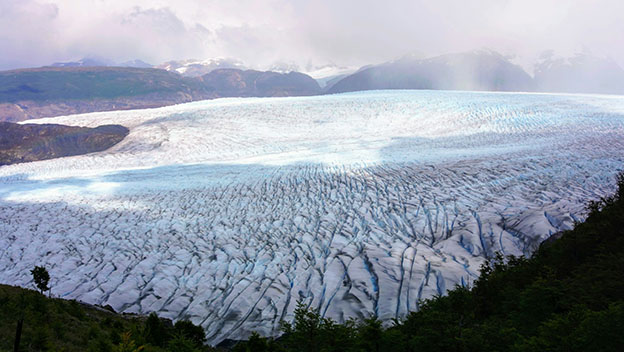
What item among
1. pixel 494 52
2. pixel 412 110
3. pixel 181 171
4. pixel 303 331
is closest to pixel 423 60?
pixel 494 52

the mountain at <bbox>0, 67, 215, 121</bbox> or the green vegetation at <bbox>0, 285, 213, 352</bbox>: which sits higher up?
the mountain at <bbox>0, 67, 215, 121</bbox>

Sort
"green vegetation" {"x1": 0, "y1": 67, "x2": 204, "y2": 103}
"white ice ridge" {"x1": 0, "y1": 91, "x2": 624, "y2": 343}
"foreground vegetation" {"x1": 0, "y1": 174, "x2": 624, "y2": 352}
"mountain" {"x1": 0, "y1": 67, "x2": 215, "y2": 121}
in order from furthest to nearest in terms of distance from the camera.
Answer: "green vegetation" {"x1": 0, "y1": 67, "x2": 204, "y2": 103} → "mountain" {"x1": 0, "y1": 67, "x2": 215, "y2": 121} → "white ice ridge" {"x1": 0, "y1": 91, "x2": 624, "y2": 343} → "foreground vegetation" {"x1": 0, "y1": 174, "x2": 624, "y2": 352}

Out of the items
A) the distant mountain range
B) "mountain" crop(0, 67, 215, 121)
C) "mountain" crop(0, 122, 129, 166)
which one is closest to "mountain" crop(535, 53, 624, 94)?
the distant mountain range

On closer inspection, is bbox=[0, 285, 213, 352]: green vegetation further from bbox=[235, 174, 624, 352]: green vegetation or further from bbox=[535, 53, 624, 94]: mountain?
bbox=[535, 53, 624, 94]: mountain

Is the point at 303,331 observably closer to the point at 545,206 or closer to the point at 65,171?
the point at 545,206

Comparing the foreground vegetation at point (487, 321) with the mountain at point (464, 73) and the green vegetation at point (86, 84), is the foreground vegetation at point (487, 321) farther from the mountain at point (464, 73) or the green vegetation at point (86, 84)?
the green vegetation at point (86, 84)

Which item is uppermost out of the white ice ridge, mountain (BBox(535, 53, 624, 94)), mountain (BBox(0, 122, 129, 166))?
mountain (BBox(535, 53, 624, 94))
